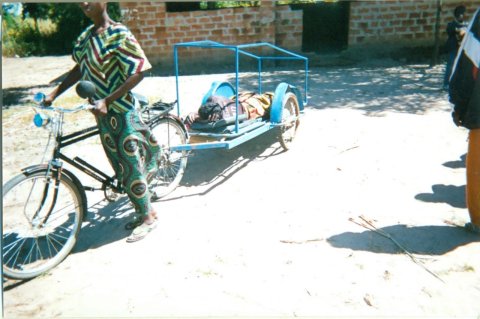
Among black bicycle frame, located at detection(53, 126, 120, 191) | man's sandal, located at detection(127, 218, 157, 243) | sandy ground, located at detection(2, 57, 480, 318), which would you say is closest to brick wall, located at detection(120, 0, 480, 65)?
sandy ground, located at detection(2, 57, 480, 318)

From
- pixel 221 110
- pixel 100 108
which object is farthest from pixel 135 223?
pixel 221 110

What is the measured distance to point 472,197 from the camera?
337 cm

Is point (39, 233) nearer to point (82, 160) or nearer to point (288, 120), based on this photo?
point (82, 160)

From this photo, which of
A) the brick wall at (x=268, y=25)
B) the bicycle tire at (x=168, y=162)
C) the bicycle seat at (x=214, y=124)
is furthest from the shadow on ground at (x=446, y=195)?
the brick wall at (x=268, y=25)

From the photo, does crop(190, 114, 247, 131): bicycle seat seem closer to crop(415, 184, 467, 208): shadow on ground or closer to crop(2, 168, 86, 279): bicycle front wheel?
crop(2, 168, 86, 279): bicycle front wheel

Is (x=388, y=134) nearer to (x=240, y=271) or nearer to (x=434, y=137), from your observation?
(x=434, y=137)

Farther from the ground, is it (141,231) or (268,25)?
(268,25)

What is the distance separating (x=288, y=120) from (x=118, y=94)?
103 inches

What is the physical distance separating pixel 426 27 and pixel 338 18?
2.68 metres

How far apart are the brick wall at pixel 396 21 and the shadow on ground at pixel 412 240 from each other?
29.7 ft

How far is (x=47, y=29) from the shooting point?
1800cm

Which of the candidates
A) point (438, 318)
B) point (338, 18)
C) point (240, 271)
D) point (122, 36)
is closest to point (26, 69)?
point (338, 18)

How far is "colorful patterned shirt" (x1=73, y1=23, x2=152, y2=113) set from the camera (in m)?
3.07

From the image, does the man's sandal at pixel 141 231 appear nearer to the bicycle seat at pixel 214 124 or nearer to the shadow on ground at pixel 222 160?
the shadow on ground at pixel 222 160
